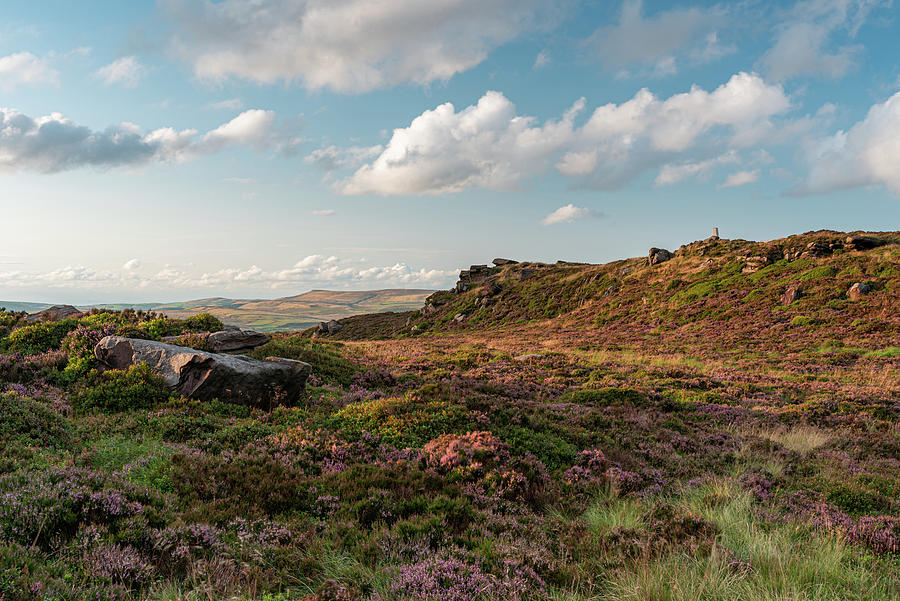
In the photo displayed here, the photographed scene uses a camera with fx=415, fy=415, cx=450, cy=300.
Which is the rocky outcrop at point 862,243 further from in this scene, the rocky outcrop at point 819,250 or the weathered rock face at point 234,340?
the weathered rock face at point 234,340

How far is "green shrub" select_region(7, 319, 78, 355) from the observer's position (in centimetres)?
1498

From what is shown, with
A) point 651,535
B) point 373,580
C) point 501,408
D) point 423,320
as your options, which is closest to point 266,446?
point 373,580

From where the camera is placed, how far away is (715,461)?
1023 centimetres

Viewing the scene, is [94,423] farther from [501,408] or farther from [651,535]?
[651,535]

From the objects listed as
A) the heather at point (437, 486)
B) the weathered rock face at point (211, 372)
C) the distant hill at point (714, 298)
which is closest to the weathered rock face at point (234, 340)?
the heather at point (437, 486)

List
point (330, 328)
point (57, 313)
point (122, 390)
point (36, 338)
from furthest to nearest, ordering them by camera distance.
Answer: point (330, 328)
point (57, 313)
point (36, 338)
point (122, 390)

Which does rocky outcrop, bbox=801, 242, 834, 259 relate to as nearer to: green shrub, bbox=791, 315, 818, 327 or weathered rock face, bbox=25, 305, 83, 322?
green shrub, bbox=791, 315, 818, 327

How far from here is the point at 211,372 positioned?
12227 millimetres

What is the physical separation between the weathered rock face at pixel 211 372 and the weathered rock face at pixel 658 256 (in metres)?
64.1

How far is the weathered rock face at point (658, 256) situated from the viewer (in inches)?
2562

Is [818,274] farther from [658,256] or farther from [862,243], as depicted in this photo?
[658,256]

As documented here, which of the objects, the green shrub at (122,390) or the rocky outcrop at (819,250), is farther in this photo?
the rocky outcrop at (819,250)

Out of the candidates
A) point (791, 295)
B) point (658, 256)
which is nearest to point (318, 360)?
point (791, 295)

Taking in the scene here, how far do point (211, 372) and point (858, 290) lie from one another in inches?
1901
